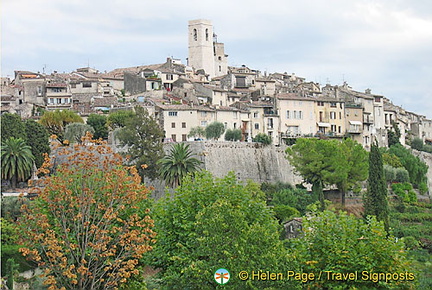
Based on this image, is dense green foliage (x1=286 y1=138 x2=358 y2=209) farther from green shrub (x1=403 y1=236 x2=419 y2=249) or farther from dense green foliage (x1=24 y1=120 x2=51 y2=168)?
dense green foliage (x1=24 y1=120 x2=51 y2=168)

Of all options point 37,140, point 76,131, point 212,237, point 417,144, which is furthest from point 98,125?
point 212,237

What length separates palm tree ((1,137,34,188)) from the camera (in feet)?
181

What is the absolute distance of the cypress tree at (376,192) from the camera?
56.4m

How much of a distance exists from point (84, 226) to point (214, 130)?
4824 centimetres

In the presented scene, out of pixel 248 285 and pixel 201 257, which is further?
pixel 201 257

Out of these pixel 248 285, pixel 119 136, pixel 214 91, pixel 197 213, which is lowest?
pixel 248 285

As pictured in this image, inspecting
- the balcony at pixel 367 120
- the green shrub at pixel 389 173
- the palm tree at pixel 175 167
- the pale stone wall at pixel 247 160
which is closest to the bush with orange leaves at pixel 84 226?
the palm tree at pixel 175 167

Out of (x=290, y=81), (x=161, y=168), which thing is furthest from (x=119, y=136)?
(x=290, y=81)

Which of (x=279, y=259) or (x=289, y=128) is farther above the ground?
(x=289, y=128)

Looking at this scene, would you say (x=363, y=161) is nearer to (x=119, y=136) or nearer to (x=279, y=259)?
(x=119, y=136)

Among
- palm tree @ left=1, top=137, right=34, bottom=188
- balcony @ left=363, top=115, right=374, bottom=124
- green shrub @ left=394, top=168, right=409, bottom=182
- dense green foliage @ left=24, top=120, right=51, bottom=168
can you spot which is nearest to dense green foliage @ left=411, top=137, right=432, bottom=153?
balcony @ left=363, top=115, right=374, bottom=124

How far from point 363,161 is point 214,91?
21200mm

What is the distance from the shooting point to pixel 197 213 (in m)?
29.2

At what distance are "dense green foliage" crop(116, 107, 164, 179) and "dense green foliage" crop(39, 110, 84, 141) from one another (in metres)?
14.5
